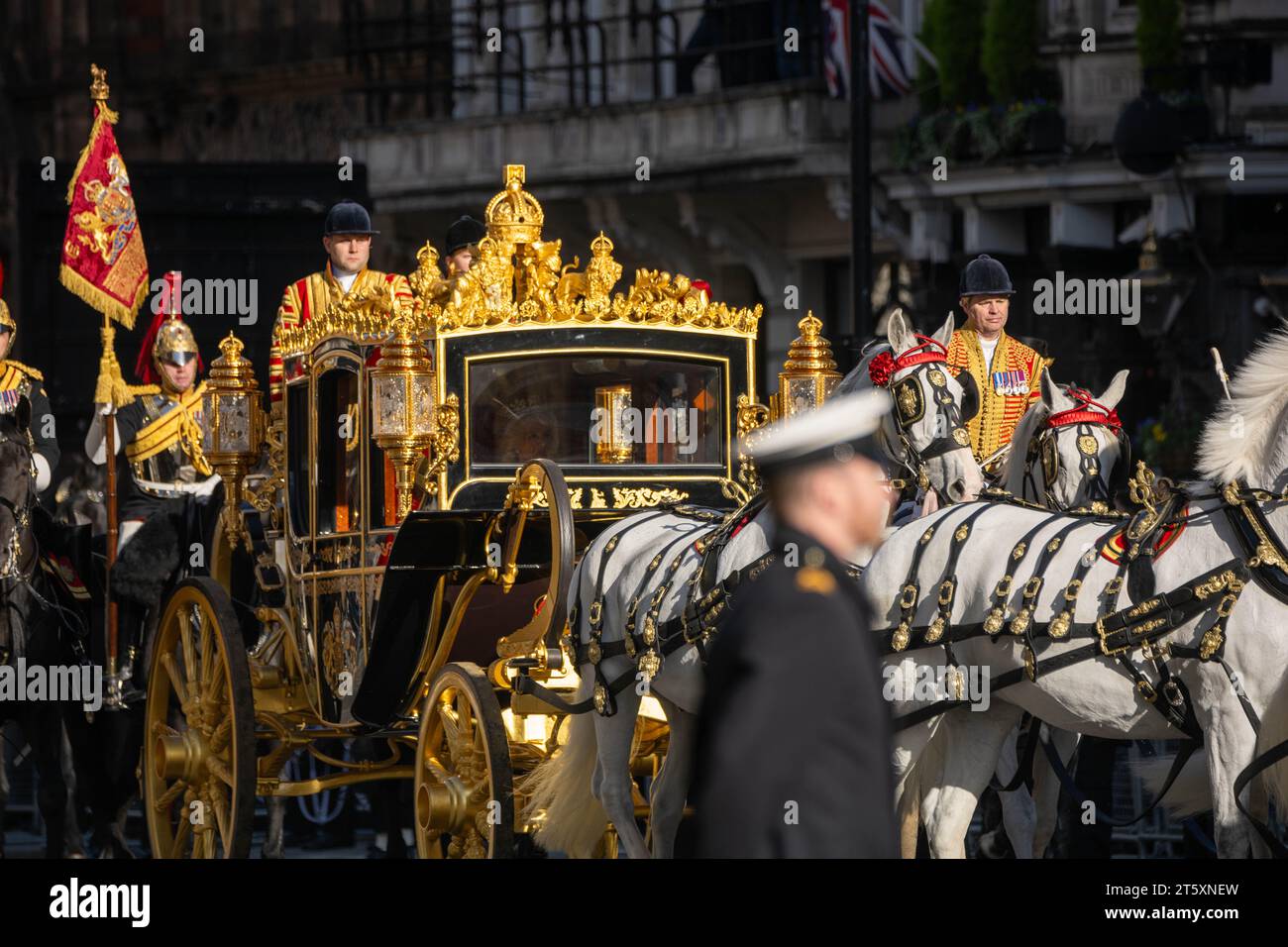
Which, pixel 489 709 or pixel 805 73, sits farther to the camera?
pixel 805 73

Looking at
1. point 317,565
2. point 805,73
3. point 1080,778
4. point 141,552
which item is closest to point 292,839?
point 141,552

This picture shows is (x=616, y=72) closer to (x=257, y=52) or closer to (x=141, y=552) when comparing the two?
(x=257, y=52)

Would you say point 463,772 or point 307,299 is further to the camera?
Answer: point 307,299

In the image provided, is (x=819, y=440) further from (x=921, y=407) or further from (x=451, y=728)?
(x=451, y=728)

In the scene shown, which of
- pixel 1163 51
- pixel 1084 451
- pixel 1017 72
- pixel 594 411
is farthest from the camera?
pixel 1017 72

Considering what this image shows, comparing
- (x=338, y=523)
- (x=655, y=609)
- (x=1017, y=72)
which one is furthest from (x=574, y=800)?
(x=1017, y=72)

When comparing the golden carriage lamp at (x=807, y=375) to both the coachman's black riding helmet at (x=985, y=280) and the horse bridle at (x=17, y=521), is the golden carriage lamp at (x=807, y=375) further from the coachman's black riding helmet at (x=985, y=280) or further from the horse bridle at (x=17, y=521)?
the horse bridle at (x=17, y=521)

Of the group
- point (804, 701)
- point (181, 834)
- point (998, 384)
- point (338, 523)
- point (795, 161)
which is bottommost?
point (181, 834)

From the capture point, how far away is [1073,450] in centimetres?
952

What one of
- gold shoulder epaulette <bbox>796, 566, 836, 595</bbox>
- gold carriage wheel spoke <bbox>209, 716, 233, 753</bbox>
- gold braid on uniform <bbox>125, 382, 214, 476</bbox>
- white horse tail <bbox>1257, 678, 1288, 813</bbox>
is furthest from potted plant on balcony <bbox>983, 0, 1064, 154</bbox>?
gold shoulder epaulette <bbox>796, 566, 836, 595</bbox>

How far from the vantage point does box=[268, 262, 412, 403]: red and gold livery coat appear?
459 inches

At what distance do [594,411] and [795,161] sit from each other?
11409mm
